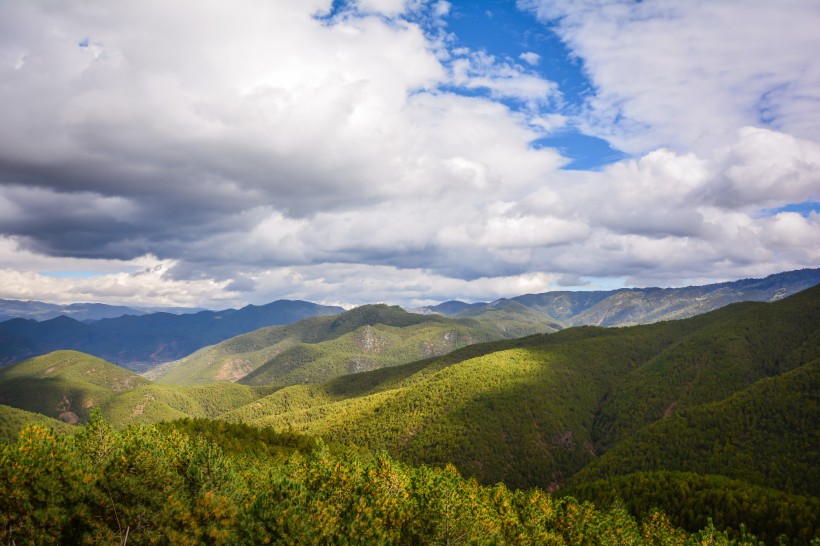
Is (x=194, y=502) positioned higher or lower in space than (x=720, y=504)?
higher

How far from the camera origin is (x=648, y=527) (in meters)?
96.1

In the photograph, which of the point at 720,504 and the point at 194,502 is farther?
the point at 720,504

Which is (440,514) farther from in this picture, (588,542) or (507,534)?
(588,542)

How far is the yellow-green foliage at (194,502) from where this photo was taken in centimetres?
3666

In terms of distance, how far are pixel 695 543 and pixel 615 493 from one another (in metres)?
91.6

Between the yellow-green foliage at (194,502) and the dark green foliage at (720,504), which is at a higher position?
the yellow-green foliage at (194,502)

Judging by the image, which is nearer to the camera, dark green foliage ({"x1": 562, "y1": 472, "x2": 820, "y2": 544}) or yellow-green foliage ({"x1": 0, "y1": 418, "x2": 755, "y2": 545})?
yellow-green foliage ({"x1": 0, "y1": 418, "x2": 755, "y2": 545})

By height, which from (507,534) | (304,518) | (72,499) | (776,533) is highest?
(72,499)

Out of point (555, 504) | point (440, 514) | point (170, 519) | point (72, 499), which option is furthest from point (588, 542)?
point (72, 499)

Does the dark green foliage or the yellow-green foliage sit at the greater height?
the yellow-green foliage

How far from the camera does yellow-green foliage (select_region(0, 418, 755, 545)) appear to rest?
36656 mm

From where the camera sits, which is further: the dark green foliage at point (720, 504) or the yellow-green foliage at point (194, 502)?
the dark green foliage at point (720, 504)

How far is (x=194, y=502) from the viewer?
43.7m

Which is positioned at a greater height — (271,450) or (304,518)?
(304,518)
